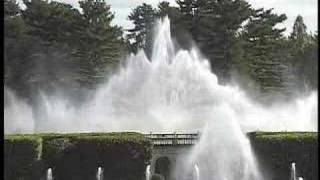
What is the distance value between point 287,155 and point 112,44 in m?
24.6

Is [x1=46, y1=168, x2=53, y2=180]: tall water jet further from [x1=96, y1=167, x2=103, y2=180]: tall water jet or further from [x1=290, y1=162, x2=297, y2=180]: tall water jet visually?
[x1=290, y1=162, x2=297, y2=180]: tall water jet

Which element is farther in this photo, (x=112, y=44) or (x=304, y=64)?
(x=304, y=64)

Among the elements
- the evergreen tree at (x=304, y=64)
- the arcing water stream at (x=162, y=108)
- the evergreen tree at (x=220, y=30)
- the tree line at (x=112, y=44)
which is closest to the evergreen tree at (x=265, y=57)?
the tree line at (x=112, y=44)

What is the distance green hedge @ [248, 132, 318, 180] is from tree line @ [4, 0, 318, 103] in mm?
20505

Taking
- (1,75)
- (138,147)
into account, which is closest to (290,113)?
(138,147)

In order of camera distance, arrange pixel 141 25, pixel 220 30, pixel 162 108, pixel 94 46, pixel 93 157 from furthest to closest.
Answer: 1. pixel 141 25
2. pixel 94 46
3. pixel 220 30
4. pixel 162 108
5. pixel 93 157

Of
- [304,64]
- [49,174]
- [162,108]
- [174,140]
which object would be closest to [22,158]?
[49,174]

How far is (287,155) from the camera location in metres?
19.3

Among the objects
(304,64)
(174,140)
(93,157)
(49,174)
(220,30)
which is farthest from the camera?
(304,64)

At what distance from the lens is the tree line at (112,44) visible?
38.1 metres

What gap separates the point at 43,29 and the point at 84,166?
21.6 m

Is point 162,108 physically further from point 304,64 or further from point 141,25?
point 141,25

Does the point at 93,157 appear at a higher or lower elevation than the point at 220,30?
lower

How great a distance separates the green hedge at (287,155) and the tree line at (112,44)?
67.3 ft
